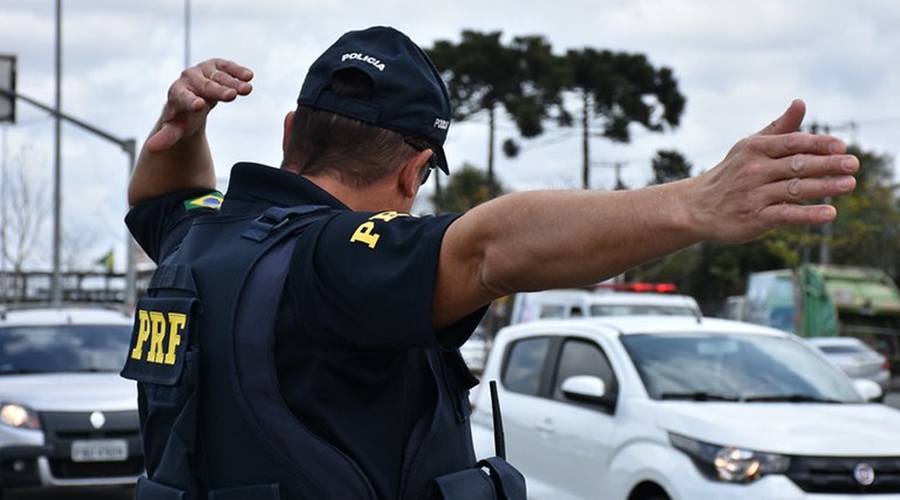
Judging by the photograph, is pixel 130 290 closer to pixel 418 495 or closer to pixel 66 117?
pixel 66 117

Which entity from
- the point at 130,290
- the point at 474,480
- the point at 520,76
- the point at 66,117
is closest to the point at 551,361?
Answer: the point at 474,480

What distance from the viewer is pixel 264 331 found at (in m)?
2.11

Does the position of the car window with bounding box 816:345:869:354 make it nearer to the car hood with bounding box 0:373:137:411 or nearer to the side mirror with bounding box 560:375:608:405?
the car hood with bounding box 0:373:137:411

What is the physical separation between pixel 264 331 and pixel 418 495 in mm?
373

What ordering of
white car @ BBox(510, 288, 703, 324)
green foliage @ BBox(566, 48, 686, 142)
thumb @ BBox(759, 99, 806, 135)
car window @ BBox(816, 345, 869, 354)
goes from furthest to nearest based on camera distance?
green foliage @ BBox(566, 48, 686, 142)
car window @ BBox(816, 345, 869, 354)
white car @ BBox(510, 288, 703, 324)
thumb @ BBox(759, 99, 806, 135)

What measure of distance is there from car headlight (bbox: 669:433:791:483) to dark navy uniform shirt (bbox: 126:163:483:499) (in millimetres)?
4217

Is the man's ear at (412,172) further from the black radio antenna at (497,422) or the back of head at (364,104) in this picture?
the black radio antenna at (497,422)

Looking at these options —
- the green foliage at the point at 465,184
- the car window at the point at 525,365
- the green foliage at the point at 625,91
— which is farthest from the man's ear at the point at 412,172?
the green foliage at the point at 465,184

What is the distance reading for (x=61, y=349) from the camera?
10.8 m

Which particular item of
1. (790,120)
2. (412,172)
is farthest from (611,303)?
(790,120)

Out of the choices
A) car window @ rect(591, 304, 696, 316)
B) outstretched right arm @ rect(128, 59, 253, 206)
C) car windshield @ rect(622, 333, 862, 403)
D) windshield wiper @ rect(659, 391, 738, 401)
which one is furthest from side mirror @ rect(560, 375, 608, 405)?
car window @ rect(591, 304, 696, 316)

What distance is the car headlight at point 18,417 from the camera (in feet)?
31.2

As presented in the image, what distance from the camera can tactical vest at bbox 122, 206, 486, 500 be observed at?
6.88 ft

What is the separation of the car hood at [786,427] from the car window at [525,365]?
139 cm
